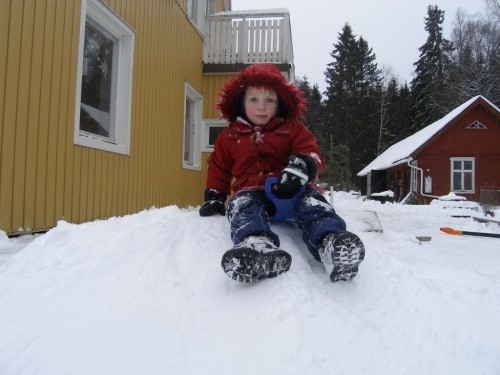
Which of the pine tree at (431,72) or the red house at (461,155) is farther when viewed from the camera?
the pine tree at (431,72)

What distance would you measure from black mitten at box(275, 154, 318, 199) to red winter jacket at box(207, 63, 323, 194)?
0.17 metres

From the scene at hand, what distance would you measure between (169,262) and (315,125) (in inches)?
1353

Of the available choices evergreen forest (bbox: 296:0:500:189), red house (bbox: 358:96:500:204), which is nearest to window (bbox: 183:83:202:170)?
red house (bbox: 358:96:500:204)

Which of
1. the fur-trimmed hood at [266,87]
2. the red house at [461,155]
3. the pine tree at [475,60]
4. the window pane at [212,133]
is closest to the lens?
the fur-trimmed hood at [266,87]

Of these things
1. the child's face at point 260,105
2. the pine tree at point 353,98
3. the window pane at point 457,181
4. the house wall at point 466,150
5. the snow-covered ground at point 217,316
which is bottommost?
the snow-covered ground at point 217,316

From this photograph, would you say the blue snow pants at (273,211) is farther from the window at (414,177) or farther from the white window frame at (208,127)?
the window at (414,177)

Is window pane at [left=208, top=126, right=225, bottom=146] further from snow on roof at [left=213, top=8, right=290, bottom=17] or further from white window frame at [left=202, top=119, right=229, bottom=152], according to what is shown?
snow on roof at [left=213, top=8, right=290, bottom=17]

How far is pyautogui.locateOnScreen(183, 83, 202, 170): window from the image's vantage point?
720 cm

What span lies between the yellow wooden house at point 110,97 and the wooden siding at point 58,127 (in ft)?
0.03

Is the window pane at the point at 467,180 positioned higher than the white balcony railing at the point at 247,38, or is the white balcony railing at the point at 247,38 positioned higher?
the white balcony railing at the point at 247,38

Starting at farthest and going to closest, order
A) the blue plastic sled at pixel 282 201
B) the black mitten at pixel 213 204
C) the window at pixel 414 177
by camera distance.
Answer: the window at pixel 414 177 < the black mitten at pixel 213 204 < the blue plastic sled at pixel 282 201

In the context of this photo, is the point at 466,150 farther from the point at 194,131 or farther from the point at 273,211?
the point at 273,211

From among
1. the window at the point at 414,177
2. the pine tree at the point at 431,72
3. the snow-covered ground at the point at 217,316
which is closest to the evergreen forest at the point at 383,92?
the pine tree at the point at 431,72

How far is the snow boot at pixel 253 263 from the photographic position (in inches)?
59.2
